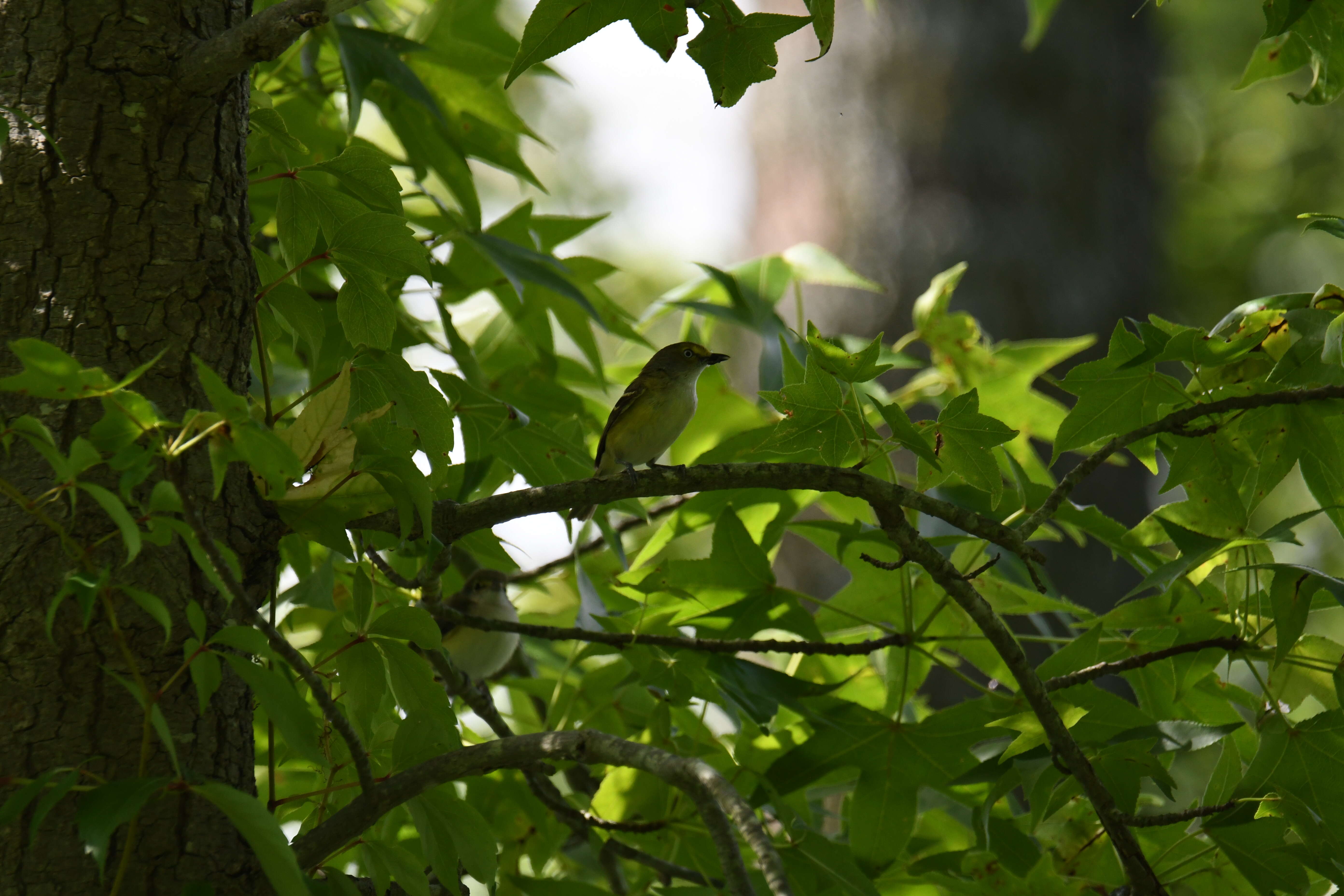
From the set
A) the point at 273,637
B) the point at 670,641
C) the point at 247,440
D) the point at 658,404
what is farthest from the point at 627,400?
the point at 247,440

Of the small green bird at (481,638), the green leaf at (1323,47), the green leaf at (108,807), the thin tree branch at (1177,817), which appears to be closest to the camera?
the green leaf at (108,807)

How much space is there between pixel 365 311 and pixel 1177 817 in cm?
202

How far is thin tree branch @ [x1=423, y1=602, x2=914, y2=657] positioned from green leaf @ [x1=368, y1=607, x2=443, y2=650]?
71cm

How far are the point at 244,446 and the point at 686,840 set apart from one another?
79.3 inches

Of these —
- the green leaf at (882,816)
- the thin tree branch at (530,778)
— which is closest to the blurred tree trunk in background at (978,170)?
the thin tree branch at (530,778)

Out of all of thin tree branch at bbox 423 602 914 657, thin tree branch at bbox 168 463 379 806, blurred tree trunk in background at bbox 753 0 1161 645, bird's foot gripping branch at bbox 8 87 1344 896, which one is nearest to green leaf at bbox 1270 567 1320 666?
bird's foot gripping branch at bbox 8 87 1344 896

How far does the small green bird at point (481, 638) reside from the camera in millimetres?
5527

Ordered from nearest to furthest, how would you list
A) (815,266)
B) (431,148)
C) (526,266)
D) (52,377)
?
(52,377), (526,266), (431,148), (815,266)

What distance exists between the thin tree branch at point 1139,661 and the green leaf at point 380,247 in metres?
1.69

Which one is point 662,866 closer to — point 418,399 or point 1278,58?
point 418,399

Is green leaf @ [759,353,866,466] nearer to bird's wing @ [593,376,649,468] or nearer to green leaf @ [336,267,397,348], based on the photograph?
green leaf @ [336,267,397,348]

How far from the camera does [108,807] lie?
1421 mm

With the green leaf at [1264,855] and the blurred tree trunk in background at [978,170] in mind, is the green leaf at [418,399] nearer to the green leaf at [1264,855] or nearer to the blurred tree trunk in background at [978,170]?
the green leaf at [1264,855]

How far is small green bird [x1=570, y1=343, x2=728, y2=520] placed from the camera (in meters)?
4.57
